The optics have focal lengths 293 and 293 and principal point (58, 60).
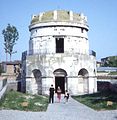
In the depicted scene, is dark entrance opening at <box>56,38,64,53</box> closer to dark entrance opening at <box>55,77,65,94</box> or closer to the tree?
dark entrance opening at <box>55,77,65,94</box>

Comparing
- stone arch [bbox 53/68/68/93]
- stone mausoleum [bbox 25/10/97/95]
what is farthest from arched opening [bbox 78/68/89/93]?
stone arch [bbox 53/68/68/93]

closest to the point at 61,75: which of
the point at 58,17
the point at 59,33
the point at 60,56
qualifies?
the point at 60,56

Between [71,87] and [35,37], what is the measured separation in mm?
6909

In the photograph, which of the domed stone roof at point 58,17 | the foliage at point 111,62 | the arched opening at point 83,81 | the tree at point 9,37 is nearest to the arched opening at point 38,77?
the arched opening at point 83,81

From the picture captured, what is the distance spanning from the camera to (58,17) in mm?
31188

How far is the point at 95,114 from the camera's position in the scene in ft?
52.6

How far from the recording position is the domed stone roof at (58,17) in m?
31.1

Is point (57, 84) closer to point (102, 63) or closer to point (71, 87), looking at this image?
point (71, 87)

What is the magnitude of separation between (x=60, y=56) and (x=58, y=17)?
439 cm

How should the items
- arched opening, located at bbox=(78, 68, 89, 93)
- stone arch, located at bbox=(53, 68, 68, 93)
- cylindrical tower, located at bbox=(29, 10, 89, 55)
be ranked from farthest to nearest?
arched opening, located at bbox=(78, 68, 89, 93), cylindrical tower, located at bbox=(29, 10, 89, 55), stone arch, located at bbox=(53, 68, 68, 93)

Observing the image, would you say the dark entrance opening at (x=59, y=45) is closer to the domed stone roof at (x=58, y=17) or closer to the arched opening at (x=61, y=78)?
the domed stone roof at (x=58, y=17)

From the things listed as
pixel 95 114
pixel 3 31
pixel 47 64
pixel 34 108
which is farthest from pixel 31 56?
pixel 3 31

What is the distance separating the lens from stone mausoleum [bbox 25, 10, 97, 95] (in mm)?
29828

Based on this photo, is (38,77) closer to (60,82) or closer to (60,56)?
(60,82)
